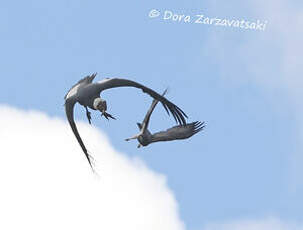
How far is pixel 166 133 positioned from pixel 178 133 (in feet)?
1.62

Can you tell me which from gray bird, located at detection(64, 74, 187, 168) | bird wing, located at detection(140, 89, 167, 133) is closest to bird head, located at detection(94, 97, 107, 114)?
gray bird, located at detection(64, 74, 187, 168)

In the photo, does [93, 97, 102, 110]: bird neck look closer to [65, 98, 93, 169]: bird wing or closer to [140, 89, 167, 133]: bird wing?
[65, 98, 93, 169]: bird wing

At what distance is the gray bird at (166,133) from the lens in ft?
141

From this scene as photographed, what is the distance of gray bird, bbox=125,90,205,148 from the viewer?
42906 mm

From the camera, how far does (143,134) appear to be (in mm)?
42875

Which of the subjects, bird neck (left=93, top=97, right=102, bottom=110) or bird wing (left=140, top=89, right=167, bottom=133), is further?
bird wing (left=140, top=89, right=167, bottom=133)

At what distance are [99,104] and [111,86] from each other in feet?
3.00

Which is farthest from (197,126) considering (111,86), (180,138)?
(111,86)

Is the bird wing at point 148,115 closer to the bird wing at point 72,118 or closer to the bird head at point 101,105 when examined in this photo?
the bird head at point 101,105

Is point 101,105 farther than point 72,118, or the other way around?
point 72,118

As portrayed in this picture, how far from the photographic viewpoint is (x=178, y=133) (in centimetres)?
4322

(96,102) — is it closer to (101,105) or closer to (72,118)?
(101,105)

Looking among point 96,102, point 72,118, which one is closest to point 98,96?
point 96,102

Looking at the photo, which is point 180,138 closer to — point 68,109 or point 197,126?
point 197,126
